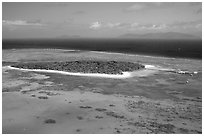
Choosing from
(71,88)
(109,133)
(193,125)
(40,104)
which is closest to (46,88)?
(71,88)

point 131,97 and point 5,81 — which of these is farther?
point 5,81

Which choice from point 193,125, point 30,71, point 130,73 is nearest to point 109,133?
point 193,125

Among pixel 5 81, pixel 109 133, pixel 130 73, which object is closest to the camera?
pixel 109 133

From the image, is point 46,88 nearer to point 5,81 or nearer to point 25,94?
point 25,94

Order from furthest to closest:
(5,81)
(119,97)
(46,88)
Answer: (5,81) → (46,88) → (119,97)

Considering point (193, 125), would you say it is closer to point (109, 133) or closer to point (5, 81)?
point (109, 133)

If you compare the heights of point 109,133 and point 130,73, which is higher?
point 130,73
